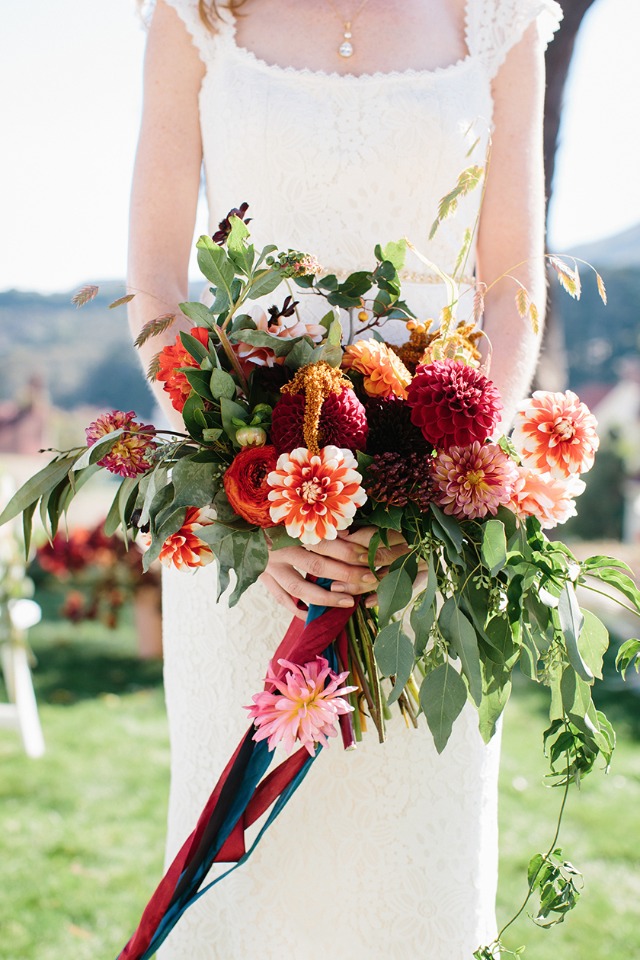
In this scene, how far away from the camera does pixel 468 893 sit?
5.54 feet

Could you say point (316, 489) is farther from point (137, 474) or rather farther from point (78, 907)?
point (78, 907)

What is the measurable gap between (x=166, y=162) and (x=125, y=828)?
2.69 metres

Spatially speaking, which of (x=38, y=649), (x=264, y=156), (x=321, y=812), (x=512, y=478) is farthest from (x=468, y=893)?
(x=38, y=649)

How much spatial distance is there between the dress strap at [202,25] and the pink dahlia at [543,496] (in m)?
1.13

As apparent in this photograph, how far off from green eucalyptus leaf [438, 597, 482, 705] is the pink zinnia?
173mm

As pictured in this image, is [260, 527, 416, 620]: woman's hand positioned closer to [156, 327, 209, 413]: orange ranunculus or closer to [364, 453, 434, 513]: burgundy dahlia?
[364, 453, 434, 513]: burgundy dahlia

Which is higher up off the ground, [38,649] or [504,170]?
[504,170]

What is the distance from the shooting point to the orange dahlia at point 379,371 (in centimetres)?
136

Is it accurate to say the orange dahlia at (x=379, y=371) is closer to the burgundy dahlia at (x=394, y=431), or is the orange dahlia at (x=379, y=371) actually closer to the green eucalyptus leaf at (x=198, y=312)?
the burgundy dahlia at (x=394, y=431)

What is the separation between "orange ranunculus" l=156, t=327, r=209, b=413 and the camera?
1337 millimetres

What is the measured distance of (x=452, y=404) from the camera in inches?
49.4

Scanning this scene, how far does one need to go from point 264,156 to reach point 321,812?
4.08 ft

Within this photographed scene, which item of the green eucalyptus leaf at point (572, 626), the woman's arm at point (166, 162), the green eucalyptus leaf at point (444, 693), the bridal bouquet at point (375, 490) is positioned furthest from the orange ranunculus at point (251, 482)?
the woman's arm at point (166, 162)

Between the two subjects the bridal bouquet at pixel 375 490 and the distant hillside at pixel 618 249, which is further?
the distant hillside at pixel 618 249
